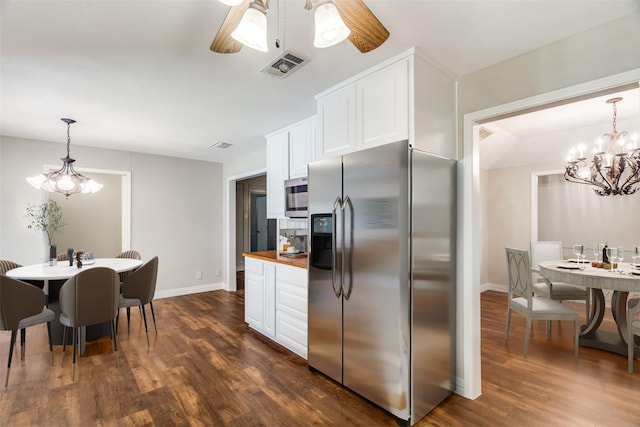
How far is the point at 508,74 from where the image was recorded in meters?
2.16

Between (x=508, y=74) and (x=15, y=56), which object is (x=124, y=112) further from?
(x=508, y=74)

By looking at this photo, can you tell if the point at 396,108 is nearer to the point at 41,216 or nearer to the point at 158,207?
the point at 158,207

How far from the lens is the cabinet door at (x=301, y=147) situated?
334 cm

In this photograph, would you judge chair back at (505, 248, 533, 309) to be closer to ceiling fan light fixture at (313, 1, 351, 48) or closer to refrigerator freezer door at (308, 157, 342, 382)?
refrigerator freezer door at (308, 157, 342, 382)

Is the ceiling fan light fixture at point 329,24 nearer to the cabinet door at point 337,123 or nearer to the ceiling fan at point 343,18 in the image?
the ceiling fan at point 343,18

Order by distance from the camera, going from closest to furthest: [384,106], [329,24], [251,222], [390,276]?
[329,24], [390,276], [384,106], [251,222]

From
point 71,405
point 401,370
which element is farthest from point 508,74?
point 71,405

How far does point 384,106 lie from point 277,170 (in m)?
1.92

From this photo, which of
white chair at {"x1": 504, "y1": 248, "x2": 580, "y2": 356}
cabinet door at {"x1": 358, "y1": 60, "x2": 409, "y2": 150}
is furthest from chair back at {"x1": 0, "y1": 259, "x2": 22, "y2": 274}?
white chair at {"x1": 504, "y1": 248, "x2": 580, "y2": 356}

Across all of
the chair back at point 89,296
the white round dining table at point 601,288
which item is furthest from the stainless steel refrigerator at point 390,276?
the chair back at point 89,296

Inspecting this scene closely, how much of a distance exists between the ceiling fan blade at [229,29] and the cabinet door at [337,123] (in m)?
1.23

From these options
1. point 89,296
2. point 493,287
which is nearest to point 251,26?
point 89,296

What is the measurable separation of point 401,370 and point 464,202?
1311 mm

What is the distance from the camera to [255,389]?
239 cm
